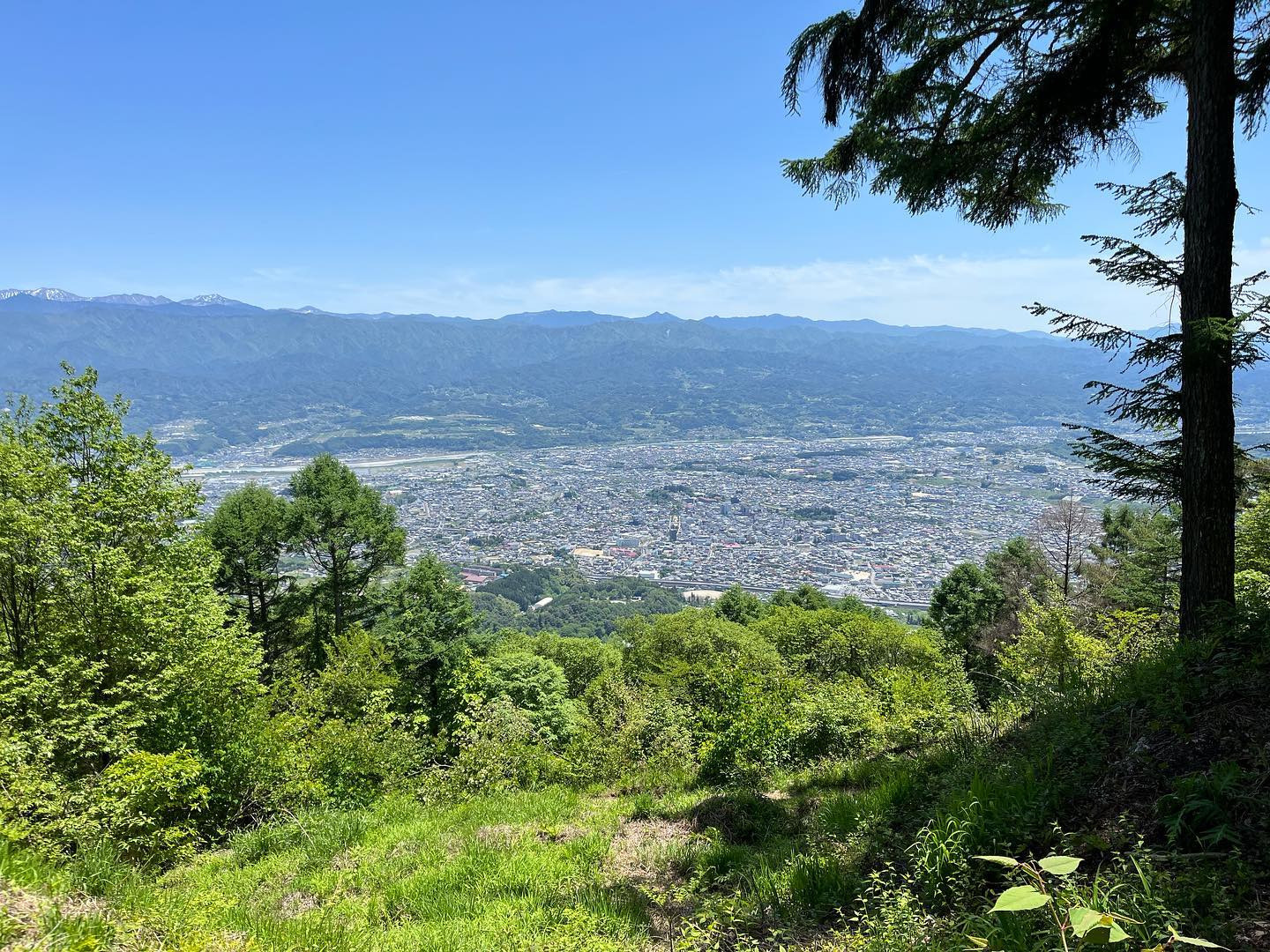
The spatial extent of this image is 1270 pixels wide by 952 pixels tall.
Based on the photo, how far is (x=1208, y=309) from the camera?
206 inches

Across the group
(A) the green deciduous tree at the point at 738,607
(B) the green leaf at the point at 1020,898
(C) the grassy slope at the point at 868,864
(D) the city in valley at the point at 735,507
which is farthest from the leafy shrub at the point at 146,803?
(D) the city in valley at the point at 735,507

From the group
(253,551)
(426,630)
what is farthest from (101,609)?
(253,551)

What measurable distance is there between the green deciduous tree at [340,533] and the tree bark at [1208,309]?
65.2 feet

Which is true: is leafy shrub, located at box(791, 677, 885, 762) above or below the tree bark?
below

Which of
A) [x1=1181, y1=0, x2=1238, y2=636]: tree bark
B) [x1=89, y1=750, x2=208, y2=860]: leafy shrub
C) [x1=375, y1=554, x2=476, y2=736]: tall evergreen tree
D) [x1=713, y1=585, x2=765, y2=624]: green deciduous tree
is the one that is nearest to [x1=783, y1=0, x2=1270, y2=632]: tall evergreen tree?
[x1=1181, y1=0, x2=1238, y2=636]: tree bark

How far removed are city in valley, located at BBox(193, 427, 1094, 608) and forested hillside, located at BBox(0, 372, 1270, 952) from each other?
47.7 meters

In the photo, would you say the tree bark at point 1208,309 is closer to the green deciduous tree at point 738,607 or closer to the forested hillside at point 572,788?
the forested hillside at point 572,788

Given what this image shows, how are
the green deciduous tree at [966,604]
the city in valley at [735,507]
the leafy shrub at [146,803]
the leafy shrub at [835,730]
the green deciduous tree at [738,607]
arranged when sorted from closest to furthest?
the leafy shrub at [146,803] < the leafy shrub at [835,730] < the green deciduous tree at [966,604] < the green deciduous tree at [738,607] < the city in valley at [735,507]

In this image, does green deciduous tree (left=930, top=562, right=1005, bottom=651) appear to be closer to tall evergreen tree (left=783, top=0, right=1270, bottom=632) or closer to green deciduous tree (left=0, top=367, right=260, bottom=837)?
tall evergreen tree (left=783, top=0, right=1270, bottom=632)

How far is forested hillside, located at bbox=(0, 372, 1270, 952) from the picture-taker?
325 centimetres

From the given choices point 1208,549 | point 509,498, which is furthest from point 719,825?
point 509,498

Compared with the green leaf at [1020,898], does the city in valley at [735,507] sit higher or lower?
lower

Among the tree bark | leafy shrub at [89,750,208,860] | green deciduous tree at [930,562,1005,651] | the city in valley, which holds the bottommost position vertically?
the city in valley

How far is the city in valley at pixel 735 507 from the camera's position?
8456cm
